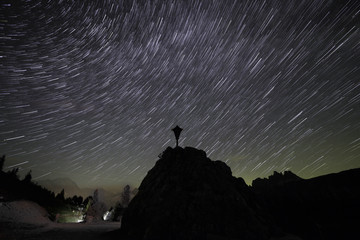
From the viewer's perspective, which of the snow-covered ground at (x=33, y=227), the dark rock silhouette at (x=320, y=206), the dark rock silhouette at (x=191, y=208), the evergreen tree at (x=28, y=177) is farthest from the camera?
the evergreen tree at (x=28, y=177)

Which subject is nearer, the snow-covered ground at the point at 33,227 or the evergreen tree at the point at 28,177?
the snow-covered ground at the point at 33,227

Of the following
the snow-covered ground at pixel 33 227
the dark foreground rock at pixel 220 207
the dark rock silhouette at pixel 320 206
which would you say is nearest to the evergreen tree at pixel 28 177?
the snow-covered ground at pixel 33 227

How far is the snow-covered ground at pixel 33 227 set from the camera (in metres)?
20.6

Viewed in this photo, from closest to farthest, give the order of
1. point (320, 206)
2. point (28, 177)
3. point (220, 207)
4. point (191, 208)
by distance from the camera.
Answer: point (191, 208) → point (220, 207) → point (320, 206) → point (28, 177)

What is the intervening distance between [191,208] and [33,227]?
72.9 feet

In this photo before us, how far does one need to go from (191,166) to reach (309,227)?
106 feet

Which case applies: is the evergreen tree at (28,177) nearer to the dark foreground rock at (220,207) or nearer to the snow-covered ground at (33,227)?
the snow-covered ground at (33,227)

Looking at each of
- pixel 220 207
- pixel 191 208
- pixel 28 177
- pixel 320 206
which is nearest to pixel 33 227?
pixel 191 208

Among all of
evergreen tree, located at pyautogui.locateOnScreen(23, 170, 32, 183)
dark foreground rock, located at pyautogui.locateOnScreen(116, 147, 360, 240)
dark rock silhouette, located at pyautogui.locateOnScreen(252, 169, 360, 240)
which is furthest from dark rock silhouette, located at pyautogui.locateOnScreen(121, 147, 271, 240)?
evergreen tree, located at pyautogui.locateOnScreen(23, 170, 32, 183)

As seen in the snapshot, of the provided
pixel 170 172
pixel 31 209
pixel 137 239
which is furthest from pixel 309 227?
pixel 31 209

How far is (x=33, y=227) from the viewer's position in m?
25.0

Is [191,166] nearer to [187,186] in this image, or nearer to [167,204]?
[187,186]

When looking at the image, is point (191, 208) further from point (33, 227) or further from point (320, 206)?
point (320, 206)

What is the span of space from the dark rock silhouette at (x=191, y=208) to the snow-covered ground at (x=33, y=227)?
606cm
